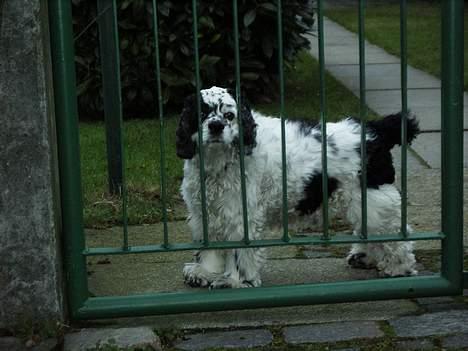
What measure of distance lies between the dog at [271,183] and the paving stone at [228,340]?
0.54 meters

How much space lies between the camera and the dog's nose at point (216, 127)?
14.7ft

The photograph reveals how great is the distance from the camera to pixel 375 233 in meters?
4.87

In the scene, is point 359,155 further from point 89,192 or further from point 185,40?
point 185,40

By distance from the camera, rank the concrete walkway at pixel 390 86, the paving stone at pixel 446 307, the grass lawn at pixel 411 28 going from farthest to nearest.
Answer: the grass lawn at pixel 411 28 → the concrete walkway at pixel 390 86 → the paving stone at pixel 446 307

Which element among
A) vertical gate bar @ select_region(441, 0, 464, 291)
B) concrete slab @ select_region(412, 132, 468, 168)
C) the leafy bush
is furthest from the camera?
the leafy bush

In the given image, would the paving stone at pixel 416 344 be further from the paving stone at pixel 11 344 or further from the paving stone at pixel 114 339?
the paving stone at pixel 11 344

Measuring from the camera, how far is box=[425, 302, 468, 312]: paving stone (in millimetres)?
4469

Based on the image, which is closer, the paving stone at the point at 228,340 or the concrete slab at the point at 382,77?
the paving stone at the point at 228,340

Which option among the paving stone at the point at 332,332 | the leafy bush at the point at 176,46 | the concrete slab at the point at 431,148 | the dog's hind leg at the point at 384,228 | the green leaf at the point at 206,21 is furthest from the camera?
the leafy bush at the point at 176,46

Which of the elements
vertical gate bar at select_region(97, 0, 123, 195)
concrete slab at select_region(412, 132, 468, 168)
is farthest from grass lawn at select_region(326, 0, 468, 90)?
vertical gate bar at select_region(97, 0, 123, 195)

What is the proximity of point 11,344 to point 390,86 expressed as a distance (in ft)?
23.9

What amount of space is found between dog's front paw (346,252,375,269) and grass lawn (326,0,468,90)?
584 centimetres

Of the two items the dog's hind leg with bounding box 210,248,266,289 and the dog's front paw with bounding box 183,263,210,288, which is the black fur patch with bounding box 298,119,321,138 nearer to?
the dog's hind leg with bounding box 210,248,266,289

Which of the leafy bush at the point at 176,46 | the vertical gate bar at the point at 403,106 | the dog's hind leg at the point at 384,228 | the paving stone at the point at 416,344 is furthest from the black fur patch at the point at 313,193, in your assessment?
the leafy bush at the point at 176,46
